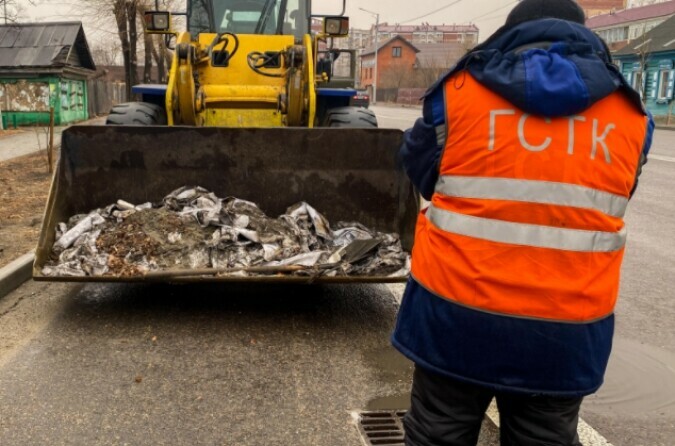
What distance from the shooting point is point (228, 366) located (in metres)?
3.98

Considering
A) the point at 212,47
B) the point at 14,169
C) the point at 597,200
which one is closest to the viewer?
the point at 597,200

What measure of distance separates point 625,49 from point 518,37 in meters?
48.5

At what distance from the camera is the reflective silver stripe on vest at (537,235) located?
77.1 inches

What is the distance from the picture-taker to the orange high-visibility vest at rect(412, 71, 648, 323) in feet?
6.33

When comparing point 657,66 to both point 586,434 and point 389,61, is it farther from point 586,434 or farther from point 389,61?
point 389,61

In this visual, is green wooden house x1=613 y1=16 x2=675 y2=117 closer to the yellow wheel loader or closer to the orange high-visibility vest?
the yellow wheel loader

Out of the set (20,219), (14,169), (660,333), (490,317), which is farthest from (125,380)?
(14,169)

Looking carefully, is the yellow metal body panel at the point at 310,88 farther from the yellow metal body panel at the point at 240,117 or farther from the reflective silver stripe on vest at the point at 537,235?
the reflective silver stripe on vest at the point at 537,235

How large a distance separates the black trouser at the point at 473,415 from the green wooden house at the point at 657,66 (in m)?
40.0

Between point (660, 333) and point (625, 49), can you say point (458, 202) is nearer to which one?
point (660, 333)

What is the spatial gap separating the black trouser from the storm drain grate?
103 centimetres

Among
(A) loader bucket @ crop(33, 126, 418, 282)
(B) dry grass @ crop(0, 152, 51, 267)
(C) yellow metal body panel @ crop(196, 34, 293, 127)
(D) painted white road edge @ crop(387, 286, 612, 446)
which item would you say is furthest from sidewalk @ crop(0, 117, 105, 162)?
(D) painted white road edge @ crop(387, 286, 612, 446)

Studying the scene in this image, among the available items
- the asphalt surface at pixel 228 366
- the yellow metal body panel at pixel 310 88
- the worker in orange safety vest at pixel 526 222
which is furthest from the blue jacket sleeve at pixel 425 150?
the yellow metal body panel at pixel 310 88

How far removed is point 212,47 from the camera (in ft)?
23.9
